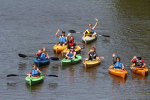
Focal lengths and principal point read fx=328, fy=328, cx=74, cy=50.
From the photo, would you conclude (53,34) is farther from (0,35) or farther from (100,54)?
(100,54)

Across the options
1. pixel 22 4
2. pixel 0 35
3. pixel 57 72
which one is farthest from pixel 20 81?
pixel 22 4

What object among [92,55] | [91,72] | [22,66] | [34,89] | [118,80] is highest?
[92,55]

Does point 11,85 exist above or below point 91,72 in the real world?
below

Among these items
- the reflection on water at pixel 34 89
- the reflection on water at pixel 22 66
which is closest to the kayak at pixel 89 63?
the reflection on water at pixel 34 89

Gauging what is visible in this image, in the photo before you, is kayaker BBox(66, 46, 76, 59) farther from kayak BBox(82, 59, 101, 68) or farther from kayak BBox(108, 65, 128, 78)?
kayak BBox(108, 65, 128, 78)

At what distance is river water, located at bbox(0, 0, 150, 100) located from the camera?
19562mm

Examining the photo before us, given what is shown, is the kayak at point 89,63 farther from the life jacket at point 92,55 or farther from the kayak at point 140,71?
the kayak at point 140,71

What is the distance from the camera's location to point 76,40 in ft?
101

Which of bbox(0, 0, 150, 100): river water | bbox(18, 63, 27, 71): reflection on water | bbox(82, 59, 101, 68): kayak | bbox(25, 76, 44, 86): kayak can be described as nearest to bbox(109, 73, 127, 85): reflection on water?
bbox(0, 0, 150, 100): river water

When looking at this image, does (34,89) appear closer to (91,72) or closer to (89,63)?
(91,72)

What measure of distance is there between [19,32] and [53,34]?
3494 millimetres

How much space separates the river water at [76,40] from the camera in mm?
19562

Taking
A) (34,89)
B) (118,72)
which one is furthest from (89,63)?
(34,89)

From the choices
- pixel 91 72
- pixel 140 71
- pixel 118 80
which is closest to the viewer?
pixel 118 80
